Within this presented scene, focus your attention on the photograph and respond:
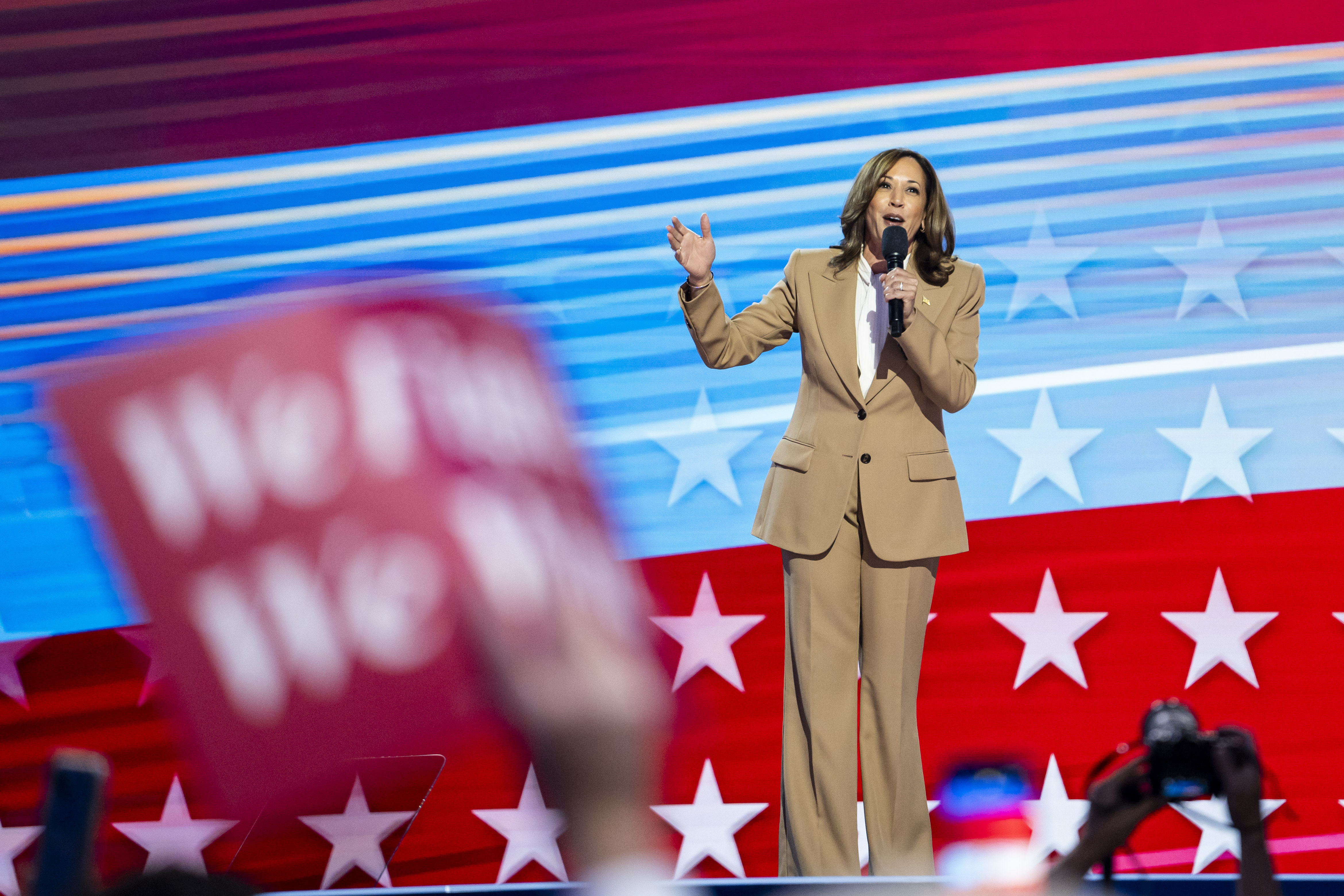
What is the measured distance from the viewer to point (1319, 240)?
2.97m

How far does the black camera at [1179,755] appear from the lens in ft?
3.05

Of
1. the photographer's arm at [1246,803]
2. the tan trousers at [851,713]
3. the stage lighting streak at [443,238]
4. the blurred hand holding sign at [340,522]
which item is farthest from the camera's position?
the stage lighting streak at [443,238]

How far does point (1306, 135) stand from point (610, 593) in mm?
3164

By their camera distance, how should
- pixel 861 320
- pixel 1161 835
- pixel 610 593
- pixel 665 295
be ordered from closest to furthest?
pixel 610 593 < pixel 861 320 < pixel 1161 835 < pixel 665 295

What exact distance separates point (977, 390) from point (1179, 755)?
2.14 metres

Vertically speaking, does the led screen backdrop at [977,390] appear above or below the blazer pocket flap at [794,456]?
above

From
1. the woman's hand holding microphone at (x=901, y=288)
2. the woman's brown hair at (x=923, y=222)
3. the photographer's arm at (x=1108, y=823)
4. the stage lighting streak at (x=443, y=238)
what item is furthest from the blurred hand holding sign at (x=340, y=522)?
the stage lighting streak at (x=443, y=238)

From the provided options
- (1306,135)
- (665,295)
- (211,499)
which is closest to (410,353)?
(211,499)

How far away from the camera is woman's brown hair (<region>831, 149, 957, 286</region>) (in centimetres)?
227

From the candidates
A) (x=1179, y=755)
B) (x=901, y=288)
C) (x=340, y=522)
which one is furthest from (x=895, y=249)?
(x=340, y=522)

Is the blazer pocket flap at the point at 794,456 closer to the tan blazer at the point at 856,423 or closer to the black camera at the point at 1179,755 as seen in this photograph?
the tan blazer at the point at 856,423

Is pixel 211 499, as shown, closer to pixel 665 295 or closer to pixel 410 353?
pixel 410 353

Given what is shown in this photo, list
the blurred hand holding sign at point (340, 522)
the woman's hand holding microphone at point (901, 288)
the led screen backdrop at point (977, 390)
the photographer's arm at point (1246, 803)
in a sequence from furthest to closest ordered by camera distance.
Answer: the led screen backdrop at point (977, 390)
the woman's hand holding microphone at point (901, 288)
the photographer's arm at point (1246, 803)
the blurred hand holding sign at point (340, 522)

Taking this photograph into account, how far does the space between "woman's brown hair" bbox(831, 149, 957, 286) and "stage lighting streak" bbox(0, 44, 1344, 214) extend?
2.61 ft
